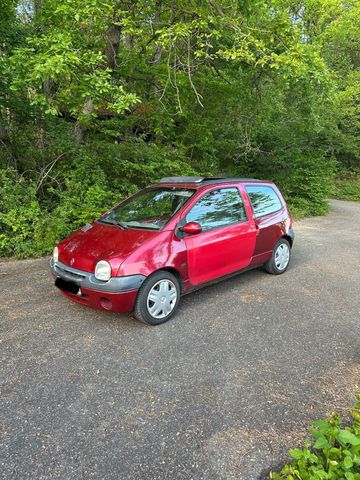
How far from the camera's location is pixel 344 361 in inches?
119

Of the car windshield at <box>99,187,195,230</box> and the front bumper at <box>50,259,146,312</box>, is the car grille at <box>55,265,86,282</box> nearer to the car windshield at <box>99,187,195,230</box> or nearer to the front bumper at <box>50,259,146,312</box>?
the front bumper at <box>50,259,146,312</box>

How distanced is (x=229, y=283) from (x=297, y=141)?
31.6 feet

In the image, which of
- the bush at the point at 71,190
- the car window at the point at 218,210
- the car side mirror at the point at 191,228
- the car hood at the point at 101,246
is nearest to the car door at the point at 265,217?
the car window at the point at 218,210

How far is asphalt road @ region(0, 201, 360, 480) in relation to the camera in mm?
2000

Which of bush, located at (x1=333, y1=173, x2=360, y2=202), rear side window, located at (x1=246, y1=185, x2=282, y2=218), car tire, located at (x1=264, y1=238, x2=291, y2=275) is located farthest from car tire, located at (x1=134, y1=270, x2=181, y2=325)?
bush, located at (x1=333, y1=173, x2=360, y2=202)

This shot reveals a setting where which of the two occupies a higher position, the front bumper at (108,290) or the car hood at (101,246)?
the car hood at (101,246)

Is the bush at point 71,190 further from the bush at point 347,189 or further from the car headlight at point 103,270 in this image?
the bush at point 347,189

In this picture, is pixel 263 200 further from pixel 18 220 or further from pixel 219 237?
pixel 18 220

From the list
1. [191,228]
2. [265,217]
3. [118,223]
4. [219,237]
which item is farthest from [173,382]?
[265,217]

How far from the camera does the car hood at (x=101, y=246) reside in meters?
3.38

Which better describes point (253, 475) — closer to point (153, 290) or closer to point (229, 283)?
point (153, 290)

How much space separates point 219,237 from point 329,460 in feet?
8.64

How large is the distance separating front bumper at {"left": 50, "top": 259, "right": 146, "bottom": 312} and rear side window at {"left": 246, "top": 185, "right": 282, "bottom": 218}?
224 cm

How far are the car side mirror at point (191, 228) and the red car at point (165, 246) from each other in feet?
0.04
